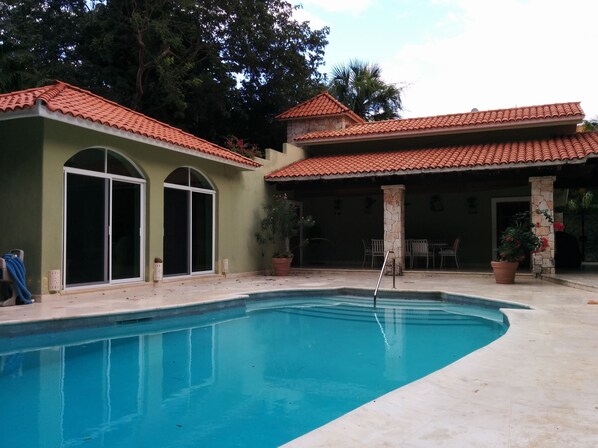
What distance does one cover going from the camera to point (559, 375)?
402 centimetres

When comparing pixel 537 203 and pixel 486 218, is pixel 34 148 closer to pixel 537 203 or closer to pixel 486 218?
pixel 537 203

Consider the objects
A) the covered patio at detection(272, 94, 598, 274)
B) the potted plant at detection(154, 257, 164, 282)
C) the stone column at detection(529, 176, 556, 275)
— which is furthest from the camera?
the covered patio at detection(272, 94, 598, 274)

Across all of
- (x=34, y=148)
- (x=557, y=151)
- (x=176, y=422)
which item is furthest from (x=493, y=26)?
(x=176, y=422)

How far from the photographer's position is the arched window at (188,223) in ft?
38.6

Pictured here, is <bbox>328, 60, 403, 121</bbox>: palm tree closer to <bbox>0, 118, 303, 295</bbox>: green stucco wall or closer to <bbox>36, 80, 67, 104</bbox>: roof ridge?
<bbox>0, 118, 303, 295</bbox>: green stucco wall

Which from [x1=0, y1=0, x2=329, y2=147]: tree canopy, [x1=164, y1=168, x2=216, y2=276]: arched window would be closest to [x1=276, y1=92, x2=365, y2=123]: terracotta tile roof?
[x1=0, y1=0, x2=329, y2=147]: tree canopy

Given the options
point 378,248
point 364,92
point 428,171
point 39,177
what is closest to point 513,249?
point 428,171

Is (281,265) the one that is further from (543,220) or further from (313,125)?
(543,220)

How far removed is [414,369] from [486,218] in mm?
12604

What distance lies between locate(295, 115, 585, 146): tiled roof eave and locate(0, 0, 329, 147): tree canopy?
14.4 ft

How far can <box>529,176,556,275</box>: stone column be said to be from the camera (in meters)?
12.7

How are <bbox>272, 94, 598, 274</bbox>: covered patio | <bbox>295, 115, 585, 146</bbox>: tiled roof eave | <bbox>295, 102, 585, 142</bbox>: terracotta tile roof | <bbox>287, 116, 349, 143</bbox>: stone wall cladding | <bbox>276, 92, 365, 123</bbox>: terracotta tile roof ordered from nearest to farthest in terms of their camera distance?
<bbox>272, 94, 598, 274</bbox>: covered patio
<bbox>295, 115, 585, 146</bbox>: tiled roof eave
<bbox>295, 102, 585, 142</bbox>: terracotta tile roof
<bbox>276, 92, 365, 123</bbox>: terracotta tile roof
<bbox>287, 116, 349, 143</bbox>: stone wall cladding

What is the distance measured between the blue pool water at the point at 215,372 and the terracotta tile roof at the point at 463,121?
785 centimetres

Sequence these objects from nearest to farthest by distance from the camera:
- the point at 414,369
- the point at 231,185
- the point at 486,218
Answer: the point at 414,369, the point at 231,185, the point at 486,218
